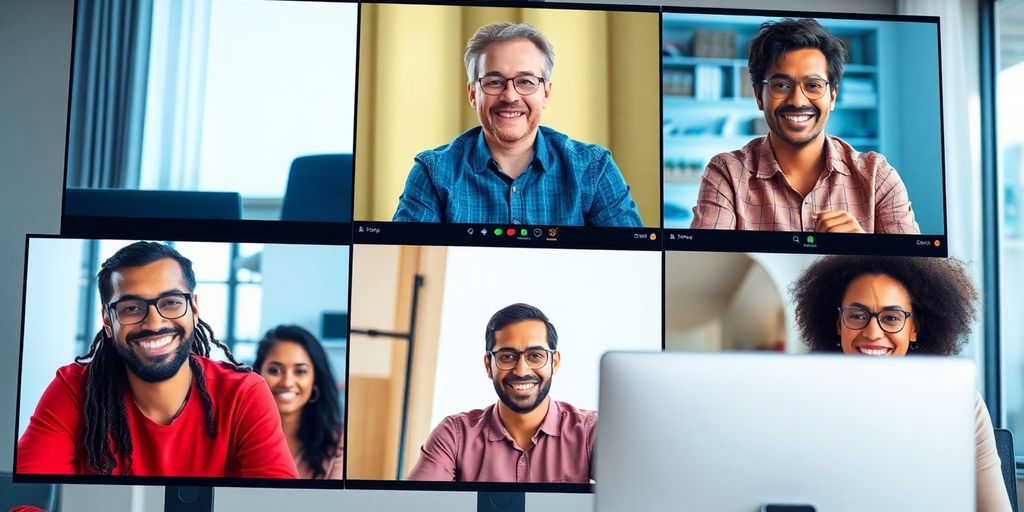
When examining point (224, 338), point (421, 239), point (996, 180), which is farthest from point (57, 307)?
point (996, 180)

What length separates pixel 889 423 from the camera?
4.09 ft

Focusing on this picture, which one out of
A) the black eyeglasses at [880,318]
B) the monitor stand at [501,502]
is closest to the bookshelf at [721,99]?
the black eyeglasses at [880,318]

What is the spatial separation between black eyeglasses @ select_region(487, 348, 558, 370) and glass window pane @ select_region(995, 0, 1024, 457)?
8.08 ft

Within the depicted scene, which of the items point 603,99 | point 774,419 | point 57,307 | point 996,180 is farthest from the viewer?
point 996,180

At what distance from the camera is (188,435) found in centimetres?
269

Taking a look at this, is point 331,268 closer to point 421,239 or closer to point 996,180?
point 421,239

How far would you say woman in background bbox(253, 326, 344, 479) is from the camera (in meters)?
2.73

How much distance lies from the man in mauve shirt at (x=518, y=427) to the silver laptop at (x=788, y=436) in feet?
4.92

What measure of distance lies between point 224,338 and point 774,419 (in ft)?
6.27

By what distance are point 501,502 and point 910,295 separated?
1.39 m

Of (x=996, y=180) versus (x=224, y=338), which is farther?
(x=996, y=180)

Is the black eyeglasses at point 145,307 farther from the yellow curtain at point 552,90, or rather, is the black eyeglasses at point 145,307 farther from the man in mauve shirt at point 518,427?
the man in mauve shirt at point 518,427

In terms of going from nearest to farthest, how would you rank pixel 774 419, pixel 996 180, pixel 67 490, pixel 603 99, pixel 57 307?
pixel 774 419, pixel 57 307, pixel 603 99, pixel 67 490, pixel 996 180

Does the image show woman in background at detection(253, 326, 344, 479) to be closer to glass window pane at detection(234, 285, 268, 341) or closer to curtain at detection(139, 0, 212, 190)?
glass window pane at detection(234, 285, 268, 341)
